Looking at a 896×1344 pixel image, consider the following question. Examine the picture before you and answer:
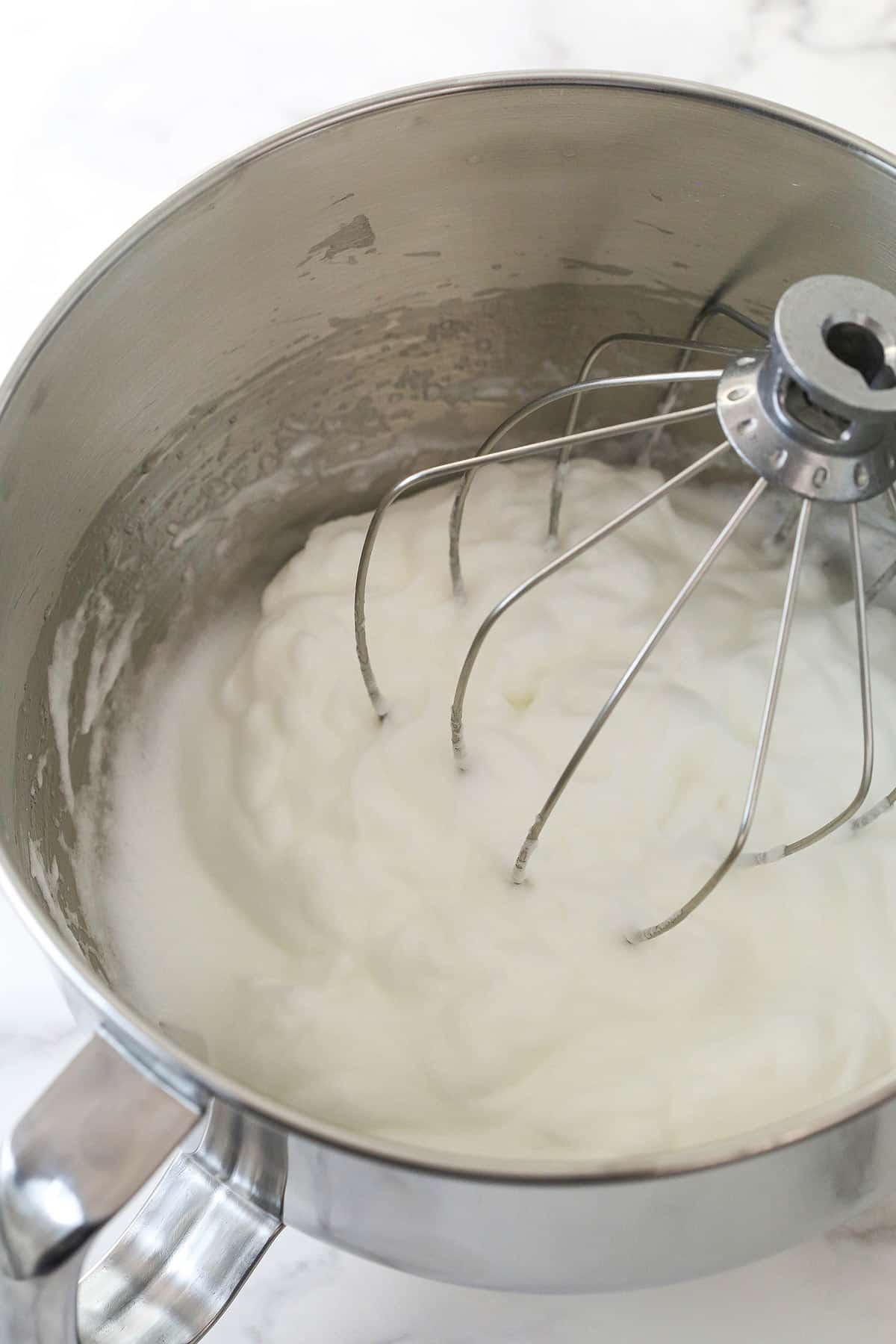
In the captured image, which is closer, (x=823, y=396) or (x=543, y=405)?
(x=823, y=396)

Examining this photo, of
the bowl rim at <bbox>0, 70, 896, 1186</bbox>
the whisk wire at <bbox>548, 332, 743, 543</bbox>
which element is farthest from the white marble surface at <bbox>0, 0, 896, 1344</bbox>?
the bowl rim at <bbox>0, 70, 896, 1186</bbox>

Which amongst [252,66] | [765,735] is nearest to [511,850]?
[765,735]

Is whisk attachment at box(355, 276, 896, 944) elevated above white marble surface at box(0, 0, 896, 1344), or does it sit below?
below

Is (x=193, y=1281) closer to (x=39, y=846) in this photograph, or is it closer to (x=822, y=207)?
(x=39, y=846)

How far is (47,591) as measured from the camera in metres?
0.55

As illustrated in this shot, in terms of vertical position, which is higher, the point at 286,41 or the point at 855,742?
the point at 286,41

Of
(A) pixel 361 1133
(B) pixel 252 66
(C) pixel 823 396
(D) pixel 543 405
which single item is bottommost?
(A) pixel 361 1133

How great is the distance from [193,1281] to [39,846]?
19 cm

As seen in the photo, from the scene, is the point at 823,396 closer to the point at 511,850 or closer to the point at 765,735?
the point at 765,735

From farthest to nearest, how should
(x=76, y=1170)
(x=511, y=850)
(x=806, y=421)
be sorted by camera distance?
1. (x=511, y=850)
2. (x=806, y=421)
3. (x=76, y=1170)

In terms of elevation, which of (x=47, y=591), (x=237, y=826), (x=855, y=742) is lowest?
(x=855, y=742)

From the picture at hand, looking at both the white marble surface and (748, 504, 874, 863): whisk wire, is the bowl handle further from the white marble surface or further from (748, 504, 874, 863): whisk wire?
the white marble surface

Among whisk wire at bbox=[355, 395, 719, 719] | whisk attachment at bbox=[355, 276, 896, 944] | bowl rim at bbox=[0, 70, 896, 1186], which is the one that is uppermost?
whisk wire at bbox=[355, 395, 719, 719]

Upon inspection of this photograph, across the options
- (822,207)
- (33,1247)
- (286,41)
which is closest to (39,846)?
(33,1247)
